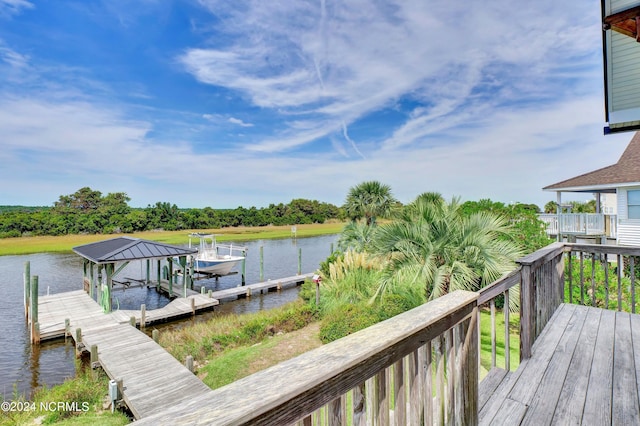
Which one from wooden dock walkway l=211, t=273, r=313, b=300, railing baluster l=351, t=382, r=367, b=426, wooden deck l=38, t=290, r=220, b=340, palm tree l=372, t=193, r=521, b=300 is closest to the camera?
railing baluster l=351, t=382, r=367, b=426

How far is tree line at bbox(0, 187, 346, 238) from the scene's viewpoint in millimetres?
34938

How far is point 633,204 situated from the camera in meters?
11.3

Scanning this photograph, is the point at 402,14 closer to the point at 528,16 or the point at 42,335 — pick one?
the point at 528,16

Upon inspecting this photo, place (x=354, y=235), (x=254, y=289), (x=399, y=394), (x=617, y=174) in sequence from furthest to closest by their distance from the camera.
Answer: (x=354, y=235) < (x=254, y=289) < (x=617, y=174) < (x=399, y=394)

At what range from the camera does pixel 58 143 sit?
34.0 metres

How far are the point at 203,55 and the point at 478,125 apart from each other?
1659 centimetres

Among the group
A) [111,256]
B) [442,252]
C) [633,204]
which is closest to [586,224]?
[633,204]

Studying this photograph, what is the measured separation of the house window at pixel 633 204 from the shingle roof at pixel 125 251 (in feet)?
53.8

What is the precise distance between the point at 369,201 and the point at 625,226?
10970 millimetres

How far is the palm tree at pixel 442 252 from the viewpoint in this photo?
5.24 m

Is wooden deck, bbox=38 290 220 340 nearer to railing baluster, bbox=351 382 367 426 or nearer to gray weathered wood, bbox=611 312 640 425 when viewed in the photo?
railing baluster, bbox=351 382 367 426

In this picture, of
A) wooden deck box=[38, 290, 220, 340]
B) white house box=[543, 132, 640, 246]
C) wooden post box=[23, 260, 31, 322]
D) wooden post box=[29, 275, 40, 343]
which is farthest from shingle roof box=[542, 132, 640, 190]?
wooden post box=[23, 260, 31, 322]

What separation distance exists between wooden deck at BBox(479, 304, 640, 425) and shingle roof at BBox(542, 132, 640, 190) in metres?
11.3

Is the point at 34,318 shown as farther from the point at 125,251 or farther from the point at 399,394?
the point at 399,394
